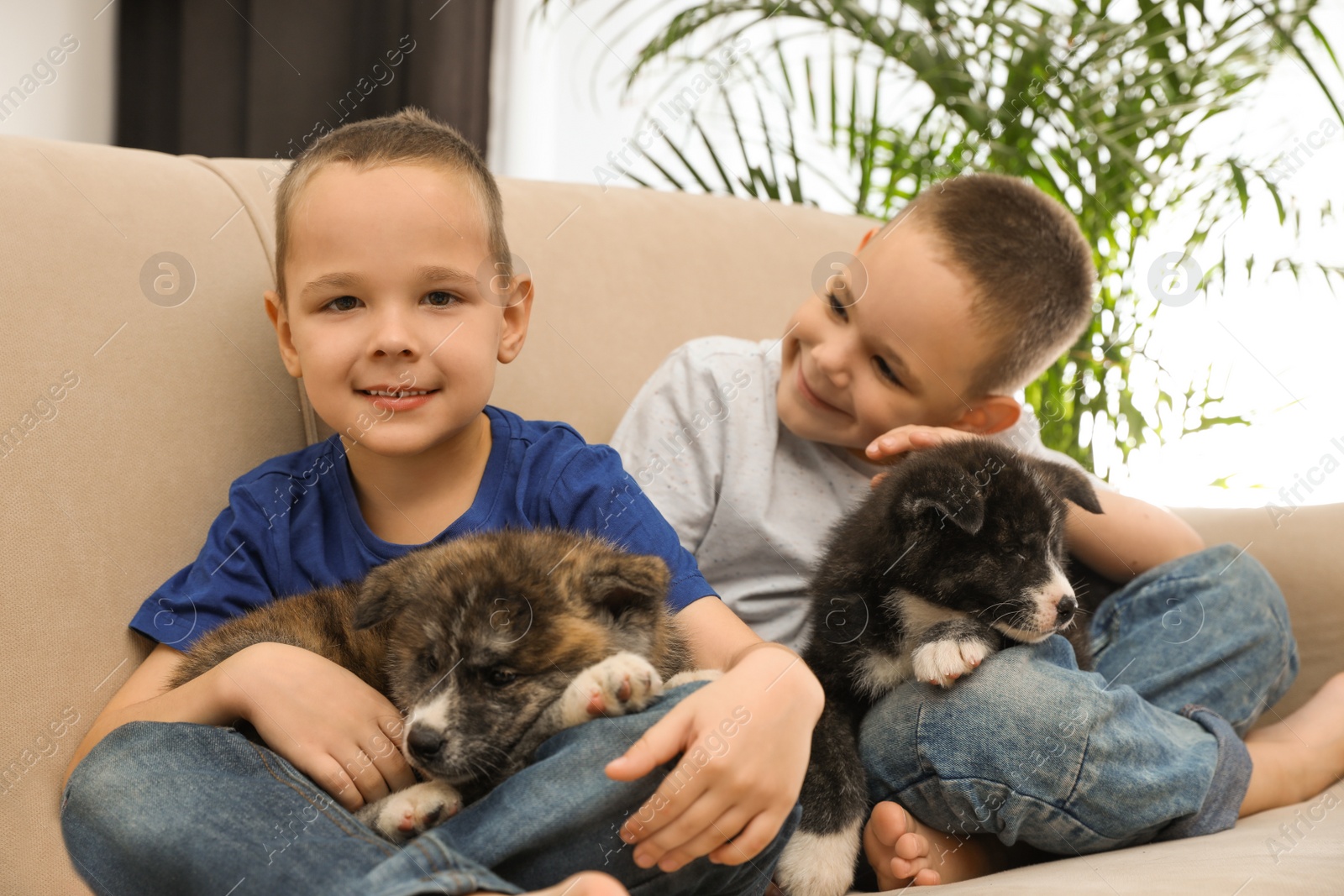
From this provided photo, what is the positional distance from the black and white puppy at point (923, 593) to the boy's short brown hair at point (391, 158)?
854mm

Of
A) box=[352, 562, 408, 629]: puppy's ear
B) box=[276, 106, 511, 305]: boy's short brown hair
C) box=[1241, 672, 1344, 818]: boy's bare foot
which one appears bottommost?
box=[1241, 672, 1344, 818]: boy's bare foot

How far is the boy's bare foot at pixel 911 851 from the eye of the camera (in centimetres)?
154

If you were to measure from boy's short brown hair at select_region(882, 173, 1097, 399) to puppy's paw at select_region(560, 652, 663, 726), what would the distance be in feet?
3.94

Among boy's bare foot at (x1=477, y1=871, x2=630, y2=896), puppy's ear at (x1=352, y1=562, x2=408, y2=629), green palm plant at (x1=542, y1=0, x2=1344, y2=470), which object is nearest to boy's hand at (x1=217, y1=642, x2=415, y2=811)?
puppy's ear at (x1=352, y1=562, x2=408, y2=629)

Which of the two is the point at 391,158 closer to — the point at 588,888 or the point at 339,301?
the point at 339,301

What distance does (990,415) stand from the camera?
2371mm

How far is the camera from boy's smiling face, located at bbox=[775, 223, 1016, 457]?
2.12 m

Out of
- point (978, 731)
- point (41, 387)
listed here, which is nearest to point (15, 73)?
point (41, 387)

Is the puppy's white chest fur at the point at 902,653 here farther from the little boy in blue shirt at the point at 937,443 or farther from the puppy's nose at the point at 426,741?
the puppy's nose at the point at 426,741

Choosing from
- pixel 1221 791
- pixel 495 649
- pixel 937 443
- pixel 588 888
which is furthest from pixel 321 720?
pixel 1221 791

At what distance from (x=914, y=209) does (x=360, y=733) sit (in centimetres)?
160

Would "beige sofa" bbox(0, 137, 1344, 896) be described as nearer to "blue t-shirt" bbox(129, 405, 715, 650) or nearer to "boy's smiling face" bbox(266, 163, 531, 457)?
"blue t-shirt" bbox(129, 405, 715, 650)

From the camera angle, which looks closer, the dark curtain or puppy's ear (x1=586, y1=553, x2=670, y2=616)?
puppy's ear (x1=586, y1=553, x2=670, y2=616)

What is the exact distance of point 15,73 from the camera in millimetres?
3580
